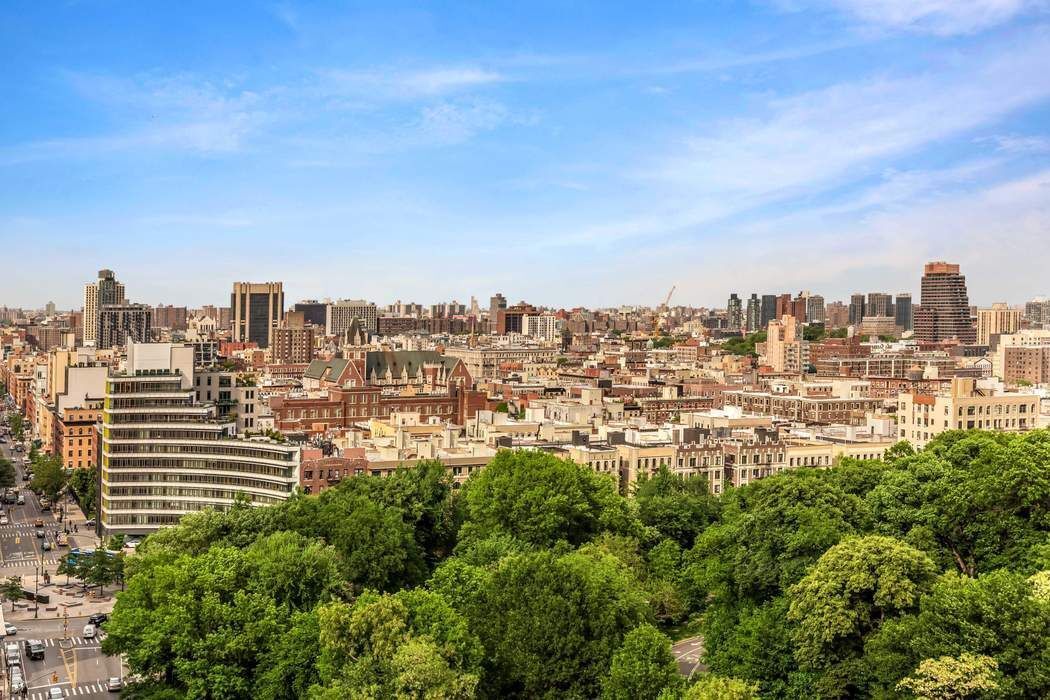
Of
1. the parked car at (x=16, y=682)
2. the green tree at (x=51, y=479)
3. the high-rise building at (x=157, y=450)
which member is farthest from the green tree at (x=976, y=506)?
the green tree at (x=51, y=479)

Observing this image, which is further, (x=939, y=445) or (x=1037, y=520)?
(x=939, y=445)

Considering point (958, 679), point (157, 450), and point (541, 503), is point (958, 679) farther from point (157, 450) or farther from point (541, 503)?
point (157, 450)

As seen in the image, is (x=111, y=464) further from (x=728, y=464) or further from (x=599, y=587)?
(x=599, y=587)

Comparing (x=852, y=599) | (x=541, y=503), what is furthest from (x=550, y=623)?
(x=541, y=503)

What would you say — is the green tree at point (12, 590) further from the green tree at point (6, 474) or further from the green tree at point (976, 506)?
the green tree at point (976, 506)

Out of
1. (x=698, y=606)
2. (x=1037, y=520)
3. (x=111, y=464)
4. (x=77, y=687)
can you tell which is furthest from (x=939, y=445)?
(x=111, y=464)

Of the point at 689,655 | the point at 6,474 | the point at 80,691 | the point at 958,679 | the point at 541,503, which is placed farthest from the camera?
the point at 6,474

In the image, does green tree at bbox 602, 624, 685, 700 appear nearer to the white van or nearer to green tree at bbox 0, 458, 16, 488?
the white van
